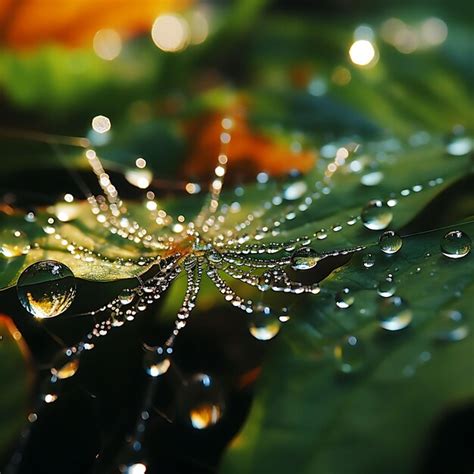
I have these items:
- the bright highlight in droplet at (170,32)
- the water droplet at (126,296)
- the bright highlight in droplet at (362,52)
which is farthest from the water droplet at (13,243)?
the bright highlight in droplet at (362,52)

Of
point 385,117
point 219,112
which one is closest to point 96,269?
point 219,112

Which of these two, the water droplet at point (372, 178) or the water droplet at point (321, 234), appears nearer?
the water droplet at point (321, 234)

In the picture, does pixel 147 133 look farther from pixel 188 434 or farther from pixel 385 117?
pixel 188 434

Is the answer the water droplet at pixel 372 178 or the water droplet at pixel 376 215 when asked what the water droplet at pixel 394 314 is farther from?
the water droplet at pixel 372 178

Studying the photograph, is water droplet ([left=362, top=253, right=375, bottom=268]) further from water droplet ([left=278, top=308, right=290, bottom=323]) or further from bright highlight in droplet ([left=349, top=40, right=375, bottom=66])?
bright highlight in droplet ([left=349, top=40, right=375, bottom=66])

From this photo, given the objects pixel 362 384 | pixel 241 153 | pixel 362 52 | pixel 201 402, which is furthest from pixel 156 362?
pixel 362 52

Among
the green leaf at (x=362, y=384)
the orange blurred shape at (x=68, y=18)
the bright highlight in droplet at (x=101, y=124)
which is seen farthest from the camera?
the orange blurred shape at (x=68, y=18)
